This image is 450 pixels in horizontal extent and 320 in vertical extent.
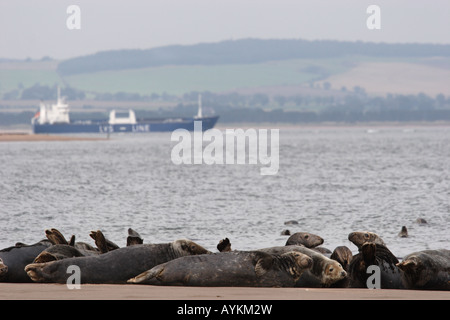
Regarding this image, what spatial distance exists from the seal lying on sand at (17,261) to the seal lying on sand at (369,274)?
4428 mm

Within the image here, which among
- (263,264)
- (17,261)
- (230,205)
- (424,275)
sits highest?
(263,264)

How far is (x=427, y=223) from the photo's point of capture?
2484 centimetres

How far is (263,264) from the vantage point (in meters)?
11.6

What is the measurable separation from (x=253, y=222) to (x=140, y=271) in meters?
13.7

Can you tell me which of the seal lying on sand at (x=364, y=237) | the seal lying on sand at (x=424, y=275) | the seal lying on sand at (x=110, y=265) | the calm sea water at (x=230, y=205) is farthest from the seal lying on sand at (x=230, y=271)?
the calm sea water at (x=230, y=205)

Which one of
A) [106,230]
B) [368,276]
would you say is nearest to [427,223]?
[106,230]

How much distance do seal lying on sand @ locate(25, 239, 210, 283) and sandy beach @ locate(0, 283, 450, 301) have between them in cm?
27

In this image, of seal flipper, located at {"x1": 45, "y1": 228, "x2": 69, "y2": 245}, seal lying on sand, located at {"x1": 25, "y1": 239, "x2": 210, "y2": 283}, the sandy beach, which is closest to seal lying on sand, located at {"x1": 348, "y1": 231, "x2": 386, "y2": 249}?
the sandy beach

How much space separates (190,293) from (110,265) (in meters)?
1.85

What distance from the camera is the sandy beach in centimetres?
1018

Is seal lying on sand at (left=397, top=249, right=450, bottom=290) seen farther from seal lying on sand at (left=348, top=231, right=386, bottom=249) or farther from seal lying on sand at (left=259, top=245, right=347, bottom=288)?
seal lying on sand at (left=348, top=231, right=386, bottom=249)

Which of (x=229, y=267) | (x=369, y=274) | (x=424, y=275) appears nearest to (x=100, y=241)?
(x=229, y=267)

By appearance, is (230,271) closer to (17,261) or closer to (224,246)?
(224,246)
